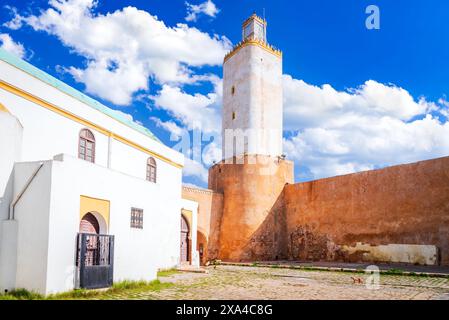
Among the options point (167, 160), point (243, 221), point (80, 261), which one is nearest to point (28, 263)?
point (80, 261)

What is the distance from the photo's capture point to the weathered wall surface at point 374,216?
17609mm

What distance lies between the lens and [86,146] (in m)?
12.9

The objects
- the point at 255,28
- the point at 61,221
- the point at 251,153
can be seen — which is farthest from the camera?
the point at 255,28

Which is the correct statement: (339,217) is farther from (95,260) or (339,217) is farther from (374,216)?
(95,260)

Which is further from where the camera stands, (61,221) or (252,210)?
(252,210)

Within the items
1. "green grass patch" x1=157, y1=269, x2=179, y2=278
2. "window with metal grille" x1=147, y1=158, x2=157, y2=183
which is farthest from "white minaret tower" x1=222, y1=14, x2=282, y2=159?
"green grass patch" x1=157, y1=269, x2=179, y2=278

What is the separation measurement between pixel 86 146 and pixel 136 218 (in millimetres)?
2953

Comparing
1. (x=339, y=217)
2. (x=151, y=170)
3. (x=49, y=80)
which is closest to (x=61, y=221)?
(x=49, y=80)

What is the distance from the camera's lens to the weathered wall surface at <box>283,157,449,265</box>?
17.6 meters

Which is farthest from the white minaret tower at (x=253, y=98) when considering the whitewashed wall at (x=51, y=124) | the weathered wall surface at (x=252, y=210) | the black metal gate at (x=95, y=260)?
the black metal gate at (x=95, y=260)

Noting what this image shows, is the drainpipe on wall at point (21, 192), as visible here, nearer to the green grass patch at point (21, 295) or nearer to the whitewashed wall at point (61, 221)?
the whitewashed wall at point (61, 221)

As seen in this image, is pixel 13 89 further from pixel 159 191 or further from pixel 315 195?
pixel 315 195

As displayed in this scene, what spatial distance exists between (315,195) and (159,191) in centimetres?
1299
